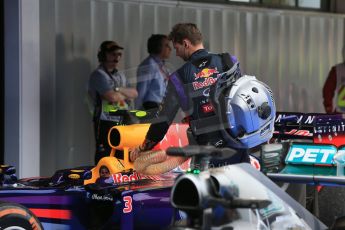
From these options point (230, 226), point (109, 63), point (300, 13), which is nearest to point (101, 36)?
point (109, 63)

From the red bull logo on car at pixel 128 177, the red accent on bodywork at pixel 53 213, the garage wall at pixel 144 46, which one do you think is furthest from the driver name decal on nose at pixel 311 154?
the garage wall at pixel 144 46

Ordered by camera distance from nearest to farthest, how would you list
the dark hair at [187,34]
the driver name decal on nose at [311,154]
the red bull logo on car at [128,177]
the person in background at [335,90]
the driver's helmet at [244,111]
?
1. the driver name decal on nose at [311,154]
2. the driver's helmet at [244,111]
3. the dark hair at [187,34]
4. the red bull logo on car at [128,177]
5. the person in background at [335,90]

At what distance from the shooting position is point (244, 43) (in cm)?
1191

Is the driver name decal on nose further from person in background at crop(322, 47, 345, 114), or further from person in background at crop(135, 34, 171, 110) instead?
person in background at crop(322, 47, 345, 114)

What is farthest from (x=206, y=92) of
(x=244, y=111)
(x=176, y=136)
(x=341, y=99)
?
(x=341, y=99)

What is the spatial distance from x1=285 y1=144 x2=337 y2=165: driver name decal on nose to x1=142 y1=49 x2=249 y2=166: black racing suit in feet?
1.46

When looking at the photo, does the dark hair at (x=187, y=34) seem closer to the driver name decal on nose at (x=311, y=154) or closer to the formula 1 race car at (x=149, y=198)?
the formula 1 race car at (x=149, y=198)

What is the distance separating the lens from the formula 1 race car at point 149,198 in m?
4.39

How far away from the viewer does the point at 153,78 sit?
10180 millimetres

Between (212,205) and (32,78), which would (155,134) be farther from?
(32,78)

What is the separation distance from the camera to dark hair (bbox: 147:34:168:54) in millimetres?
10086

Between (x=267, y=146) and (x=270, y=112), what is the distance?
0.27 meters

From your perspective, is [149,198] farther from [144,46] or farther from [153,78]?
[144,46]

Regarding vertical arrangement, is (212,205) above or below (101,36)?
below
